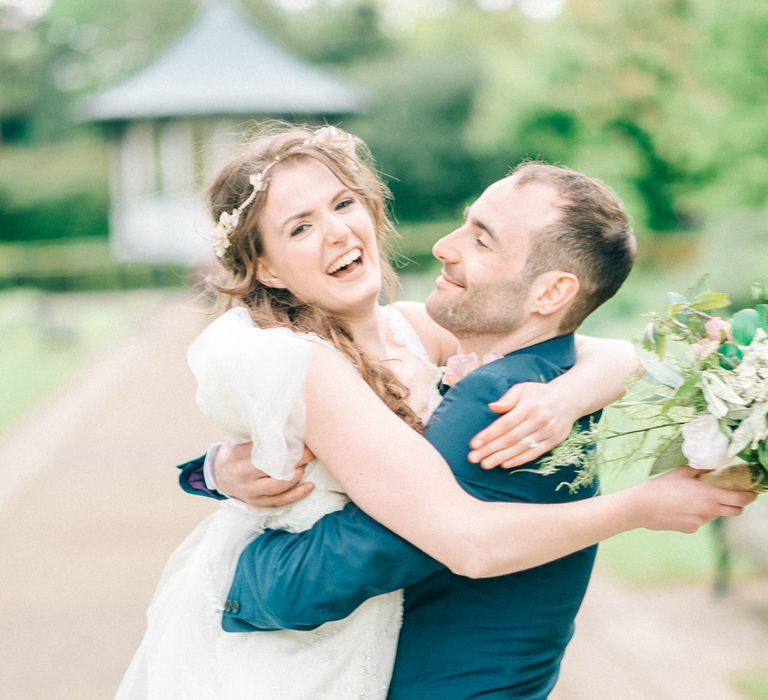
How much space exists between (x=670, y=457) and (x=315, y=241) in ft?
3.21

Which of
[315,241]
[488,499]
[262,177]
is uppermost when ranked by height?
[262,177]

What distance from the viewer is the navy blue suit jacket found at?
2150 mm

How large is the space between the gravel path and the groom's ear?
7.89 ft

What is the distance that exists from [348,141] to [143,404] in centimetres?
1035

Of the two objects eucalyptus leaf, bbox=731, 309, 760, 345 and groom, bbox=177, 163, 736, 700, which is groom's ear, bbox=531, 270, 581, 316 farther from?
eucalyptus leaf, bbox=731, 309, 760, 345

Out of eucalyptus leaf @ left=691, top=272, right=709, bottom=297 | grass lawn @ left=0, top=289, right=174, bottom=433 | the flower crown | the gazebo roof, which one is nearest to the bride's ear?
the flower crown

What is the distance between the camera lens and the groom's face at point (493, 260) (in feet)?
7.68

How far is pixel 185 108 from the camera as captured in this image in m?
28.4

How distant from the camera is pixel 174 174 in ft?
100.0

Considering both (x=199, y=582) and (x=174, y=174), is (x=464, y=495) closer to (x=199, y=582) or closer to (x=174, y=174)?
(x=199, y=582)

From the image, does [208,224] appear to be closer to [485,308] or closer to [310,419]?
[485,308]

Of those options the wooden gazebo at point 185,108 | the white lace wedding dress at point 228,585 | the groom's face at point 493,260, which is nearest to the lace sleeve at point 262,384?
the white lace wedding dress at point 228,585

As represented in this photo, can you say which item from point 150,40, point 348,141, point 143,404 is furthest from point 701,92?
point 150,40

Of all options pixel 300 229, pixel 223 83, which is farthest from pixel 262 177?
pixel 223 83
